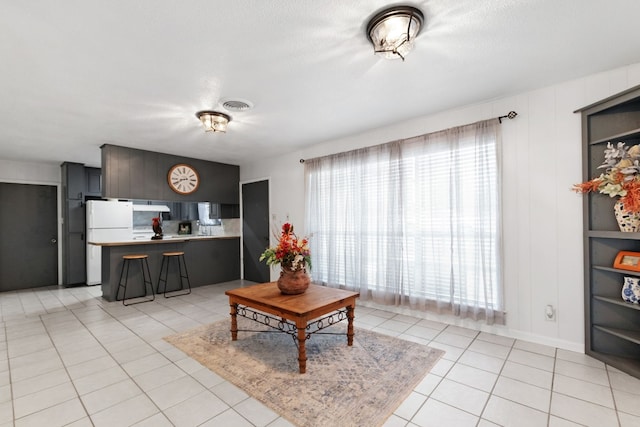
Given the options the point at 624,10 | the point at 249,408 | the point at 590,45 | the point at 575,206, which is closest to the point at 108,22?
the point at 249,408

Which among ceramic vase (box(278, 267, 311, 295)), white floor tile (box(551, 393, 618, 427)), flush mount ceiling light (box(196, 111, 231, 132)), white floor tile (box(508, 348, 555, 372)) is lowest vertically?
white floor tile (box(508, 348, 555, 372))

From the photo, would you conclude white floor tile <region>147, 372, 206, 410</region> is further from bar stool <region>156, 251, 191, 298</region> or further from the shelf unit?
the shelf unit

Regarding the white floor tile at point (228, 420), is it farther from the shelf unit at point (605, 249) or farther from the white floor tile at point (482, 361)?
the shelf unit at point (605, 249)

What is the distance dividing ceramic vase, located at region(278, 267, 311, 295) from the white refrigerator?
4.44m

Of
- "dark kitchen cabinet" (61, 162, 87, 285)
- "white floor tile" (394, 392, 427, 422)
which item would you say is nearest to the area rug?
"white floor tile" (394, 392, 427, 422)

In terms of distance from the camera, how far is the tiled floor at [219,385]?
179cm

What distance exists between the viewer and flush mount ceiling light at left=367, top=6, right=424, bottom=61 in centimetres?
169

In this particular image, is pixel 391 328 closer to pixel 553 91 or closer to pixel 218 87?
pixel 553 91

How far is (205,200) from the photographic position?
568cm

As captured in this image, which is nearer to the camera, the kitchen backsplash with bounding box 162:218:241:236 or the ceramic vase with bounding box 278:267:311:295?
the ceramic vase with bounding box 278:267:311:295

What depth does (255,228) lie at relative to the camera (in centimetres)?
585

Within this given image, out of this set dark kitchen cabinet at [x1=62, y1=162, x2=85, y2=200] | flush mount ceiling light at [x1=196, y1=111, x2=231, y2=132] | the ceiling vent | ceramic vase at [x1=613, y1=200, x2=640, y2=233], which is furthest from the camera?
dark kitchen cabinet at [x1=62, y1=162, x2=85, y2=200]

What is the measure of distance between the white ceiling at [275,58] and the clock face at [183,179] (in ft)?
5.15

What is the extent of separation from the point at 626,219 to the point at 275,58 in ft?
9.91
